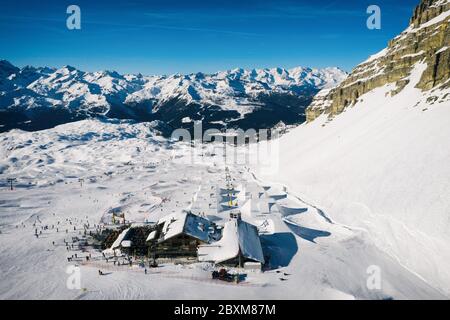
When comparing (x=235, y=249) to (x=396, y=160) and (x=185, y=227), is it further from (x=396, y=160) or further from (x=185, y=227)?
(x=396, y=160)

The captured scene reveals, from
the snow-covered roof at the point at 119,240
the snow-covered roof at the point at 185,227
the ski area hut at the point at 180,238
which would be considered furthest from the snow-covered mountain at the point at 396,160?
the snow-covered roof at the point at 119,240

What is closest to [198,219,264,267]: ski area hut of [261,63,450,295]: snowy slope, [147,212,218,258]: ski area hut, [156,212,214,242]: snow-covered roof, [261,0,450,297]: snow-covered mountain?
[147,212,218,258]: ski area hut

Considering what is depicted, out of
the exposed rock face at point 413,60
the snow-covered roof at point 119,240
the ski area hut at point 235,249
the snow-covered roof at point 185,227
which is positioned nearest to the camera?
the ski area hut at point 235,249

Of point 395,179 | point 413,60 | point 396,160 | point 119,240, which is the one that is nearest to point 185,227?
point 119,240

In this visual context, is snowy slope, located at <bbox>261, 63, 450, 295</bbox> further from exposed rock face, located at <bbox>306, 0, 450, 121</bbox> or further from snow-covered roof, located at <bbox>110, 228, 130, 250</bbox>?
snow-covered roof, located at <bbox>110, 228, 130, 250</bbox>

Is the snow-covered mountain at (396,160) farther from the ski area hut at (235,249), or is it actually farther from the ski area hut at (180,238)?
the ski area hut at (180,238)
